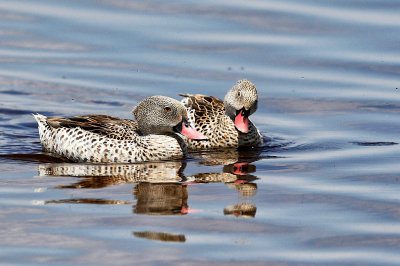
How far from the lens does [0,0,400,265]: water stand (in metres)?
10.6

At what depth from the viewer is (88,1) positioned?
21438 millimetres

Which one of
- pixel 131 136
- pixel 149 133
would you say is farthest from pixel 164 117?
pixel 131 136

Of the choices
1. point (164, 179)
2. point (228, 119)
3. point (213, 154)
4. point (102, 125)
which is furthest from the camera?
point (228, 119)

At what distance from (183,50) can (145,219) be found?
810 centimetres

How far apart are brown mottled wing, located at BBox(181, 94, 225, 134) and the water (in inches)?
26.4

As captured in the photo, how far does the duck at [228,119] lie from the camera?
50.4 feet

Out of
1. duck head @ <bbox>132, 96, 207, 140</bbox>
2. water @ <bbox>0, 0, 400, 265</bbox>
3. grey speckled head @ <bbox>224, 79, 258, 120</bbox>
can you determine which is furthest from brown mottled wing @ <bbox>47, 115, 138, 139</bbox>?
grey speckled head @ <bbox>224, 79, 258, 120</bbox>

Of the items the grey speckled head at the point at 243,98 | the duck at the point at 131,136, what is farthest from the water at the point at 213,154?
the grey speckled head at the point at 243,98

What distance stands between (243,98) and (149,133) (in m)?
1.26

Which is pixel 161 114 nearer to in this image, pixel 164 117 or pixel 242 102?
pixel 164 117

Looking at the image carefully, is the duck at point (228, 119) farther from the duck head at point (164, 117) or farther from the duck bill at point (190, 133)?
the duck head at point (164, 117)

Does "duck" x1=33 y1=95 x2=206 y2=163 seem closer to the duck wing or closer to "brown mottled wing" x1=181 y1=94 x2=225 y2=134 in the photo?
"brown mottled wing" x1=181 y1=94 x2=225 y2=134

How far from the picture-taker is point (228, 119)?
1598cm

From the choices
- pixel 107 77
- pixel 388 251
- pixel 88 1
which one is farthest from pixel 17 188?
pixel 88 1
